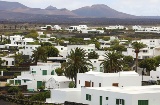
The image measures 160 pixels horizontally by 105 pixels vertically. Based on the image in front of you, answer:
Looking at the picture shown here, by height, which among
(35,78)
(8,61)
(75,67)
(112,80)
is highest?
(112,80)

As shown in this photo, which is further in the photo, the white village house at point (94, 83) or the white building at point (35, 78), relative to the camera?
the white building at point (35, 78)

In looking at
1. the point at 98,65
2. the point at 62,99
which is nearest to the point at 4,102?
the point at 62,99

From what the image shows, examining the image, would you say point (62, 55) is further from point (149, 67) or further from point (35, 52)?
point (149, 67)

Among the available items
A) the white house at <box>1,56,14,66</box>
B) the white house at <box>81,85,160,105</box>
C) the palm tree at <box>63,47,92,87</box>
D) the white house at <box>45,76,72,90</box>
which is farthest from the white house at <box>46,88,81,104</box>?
the white house at <box>1,56,14,66</box>

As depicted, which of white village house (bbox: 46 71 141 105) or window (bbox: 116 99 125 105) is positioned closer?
window (bbox: 116 99 125 105)

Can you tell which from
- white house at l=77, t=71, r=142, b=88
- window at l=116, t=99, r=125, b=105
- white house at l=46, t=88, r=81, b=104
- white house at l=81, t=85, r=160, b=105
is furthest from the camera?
white house at l=77, t=71, r=142, b=88

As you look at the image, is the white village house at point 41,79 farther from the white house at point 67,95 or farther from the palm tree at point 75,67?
the white house at point 67,95

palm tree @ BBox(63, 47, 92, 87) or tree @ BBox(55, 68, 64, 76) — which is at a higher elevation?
palm tree @ BBox(63, 47, 92, 87)

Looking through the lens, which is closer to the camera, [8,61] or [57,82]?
[57,82]

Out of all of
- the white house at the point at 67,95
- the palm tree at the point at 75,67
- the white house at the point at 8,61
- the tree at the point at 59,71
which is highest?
the palm tree at the point at 75,67

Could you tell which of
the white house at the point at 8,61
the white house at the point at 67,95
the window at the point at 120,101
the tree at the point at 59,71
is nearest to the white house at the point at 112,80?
the white house at the point at 67,95

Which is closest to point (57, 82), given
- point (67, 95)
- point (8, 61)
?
point (67, 95)

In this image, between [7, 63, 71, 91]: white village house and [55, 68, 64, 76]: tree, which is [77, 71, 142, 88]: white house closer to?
[7, 63, 71, 91]: white village house

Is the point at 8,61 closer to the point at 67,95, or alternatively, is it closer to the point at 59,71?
the point at 59,71
